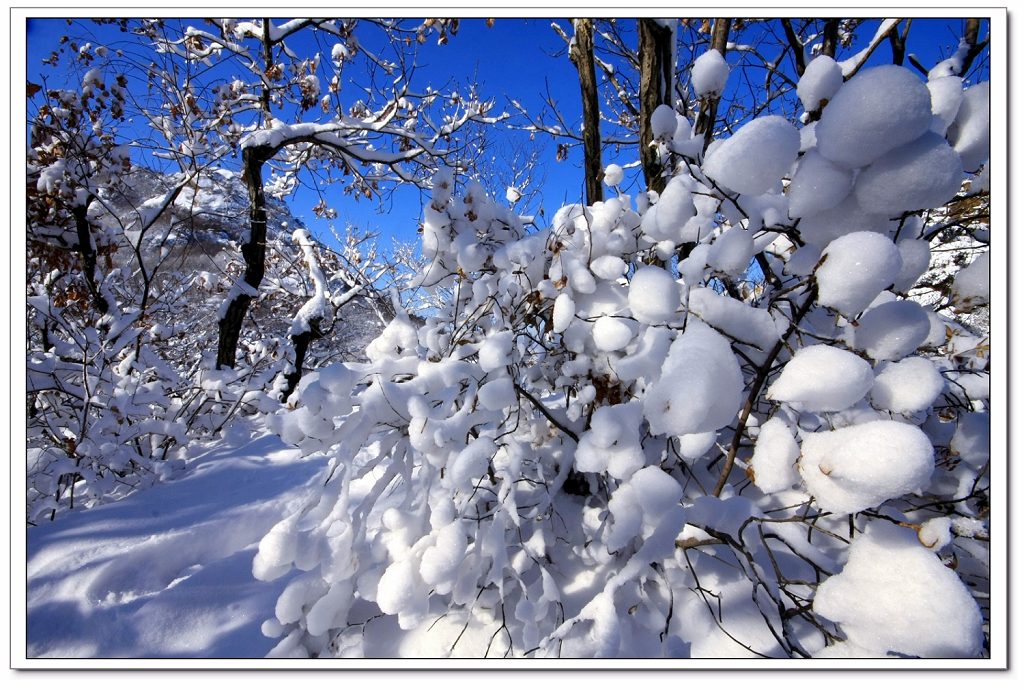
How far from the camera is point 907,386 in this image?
604mm

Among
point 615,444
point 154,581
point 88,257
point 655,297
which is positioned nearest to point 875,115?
point 655,297

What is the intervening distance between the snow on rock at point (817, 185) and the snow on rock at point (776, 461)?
0.31 meters

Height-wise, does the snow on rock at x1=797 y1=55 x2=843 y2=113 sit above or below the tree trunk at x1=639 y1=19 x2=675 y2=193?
below

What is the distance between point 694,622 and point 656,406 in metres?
0.71

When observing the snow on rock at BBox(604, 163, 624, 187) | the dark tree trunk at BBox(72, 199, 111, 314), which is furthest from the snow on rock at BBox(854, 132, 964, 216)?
the dark tree trunk at BBox(72, 199, 111, 314)

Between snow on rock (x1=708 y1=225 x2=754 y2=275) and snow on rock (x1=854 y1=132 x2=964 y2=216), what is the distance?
0.58 feet

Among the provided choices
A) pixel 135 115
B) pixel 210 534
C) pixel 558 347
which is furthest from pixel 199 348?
pixel 558 347

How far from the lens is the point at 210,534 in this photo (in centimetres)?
136

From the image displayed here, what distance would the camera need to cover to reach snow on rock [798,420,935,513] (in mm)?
491

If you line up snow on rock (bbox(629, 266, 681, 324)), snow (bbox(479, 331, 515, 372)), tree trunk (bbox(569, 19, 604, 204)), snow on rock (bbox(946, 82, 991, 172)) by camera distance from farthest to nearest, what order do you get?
tree trunk (bbox(569, 19, 604, 204)) < snow (bbox(479, 331, 515, 372)) < snow on rock (bbox(629, 266, 681, 324)) < snow on rock (bbox(946, 82, 991, 172))

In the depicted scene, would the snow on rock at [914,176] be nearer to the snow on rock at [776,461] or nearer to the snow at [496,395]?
the snow on rock at [776,461]

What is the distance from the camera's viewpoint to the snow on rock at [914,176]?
1.69ft

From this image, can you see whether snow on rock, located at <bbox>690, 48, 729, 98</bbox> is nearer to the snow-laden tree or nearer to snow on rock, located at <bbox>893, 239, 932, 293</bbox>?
the snow-laden tree

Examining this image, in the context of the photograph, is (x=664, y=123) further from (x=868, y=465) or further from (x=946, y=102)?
(x=868, y=465)
